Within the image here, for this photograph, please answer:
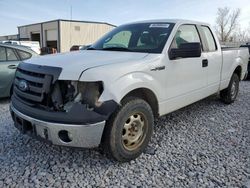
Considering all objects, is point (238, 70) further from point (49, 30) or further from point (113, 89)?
point (49, 30)

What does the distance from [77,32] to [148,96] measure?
31583 millimetres

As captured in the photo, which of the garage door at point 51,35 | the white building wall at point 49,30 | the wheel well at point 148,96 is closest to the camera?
the wheel well at point 148,96

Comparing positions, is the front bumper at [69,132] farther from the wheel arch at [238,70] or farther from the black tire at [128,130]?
the wheel arch at [238,70]

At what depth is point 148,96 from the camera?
11.0 ft

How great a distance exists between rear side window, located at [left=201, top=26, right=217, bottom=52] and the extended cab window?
1.24 feet

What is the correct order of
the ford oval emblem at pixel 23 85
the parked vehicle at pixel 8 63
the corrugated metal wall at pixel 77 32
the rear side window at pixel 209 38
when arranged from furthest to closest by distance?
the corrugated metal wall at pixel 77 32 → the parked vehicle at pixel 8 63 → the rear side window at pixel 209 38 → the ford oval emblem at pixel 23 85

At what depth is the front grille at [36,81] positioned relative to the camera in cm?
268

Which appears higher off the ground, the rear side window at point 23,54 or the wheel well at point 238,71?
the rear side window at point 23,54

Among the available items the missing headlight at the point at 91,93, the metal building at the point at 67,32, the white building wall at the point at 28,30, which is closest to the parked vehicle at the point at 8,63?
the missing headlight at the point at 91,93

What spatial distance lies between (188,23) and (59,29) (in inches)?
1160

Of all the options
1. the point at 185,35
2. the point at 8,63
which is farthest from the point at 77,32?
→ the point at 185,35

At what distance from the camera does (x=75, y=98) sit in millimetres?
2652

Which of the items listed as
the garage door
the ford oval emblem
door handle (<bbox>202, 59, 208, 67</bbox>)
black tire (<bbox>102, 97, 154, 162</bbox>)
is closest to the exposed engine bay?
black tire (<bbox>102, 97, 154, 162</bbox>)

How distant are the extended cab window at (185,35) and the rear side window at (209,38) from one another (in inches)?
14.8
